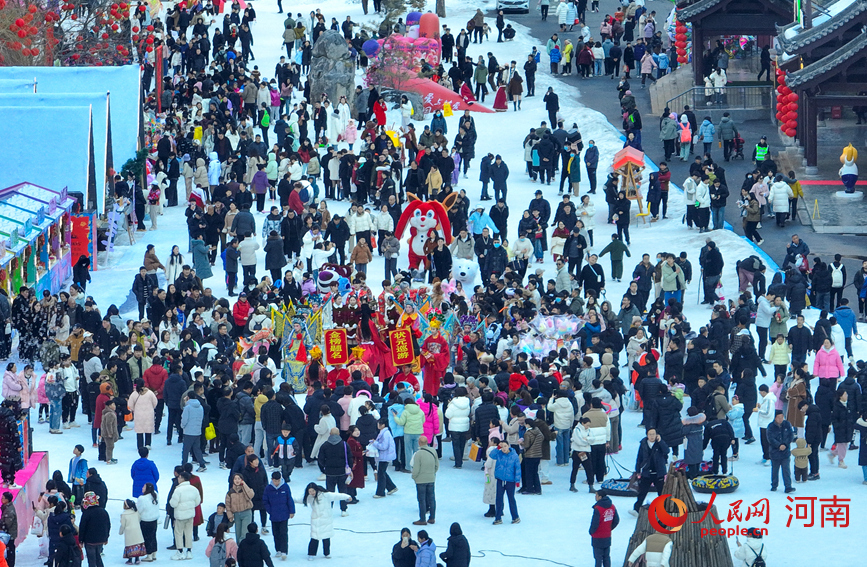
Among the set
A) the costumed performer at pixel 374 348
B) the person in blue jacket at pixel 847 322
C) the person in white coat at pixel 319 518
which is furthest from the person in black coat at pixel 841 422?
the person in white coat at pixel 319 518

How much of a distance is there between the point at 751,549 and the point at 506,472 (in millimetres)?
3273

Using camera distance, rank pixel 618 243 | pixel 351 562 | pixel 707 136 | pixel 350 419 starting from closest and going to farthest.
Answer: pixel 351 562, pixel 350 419, pixel 618 243, pixel 707 136

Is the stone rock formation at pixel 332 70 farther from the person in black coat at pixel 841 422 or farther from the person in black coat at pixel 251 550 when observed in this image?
the person in black coat at pixel 251 550

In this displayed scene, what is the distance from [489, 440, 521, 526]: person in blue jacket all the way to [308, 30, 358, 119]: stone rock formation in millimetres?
21203

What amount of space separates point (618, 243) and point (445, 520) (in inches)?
367

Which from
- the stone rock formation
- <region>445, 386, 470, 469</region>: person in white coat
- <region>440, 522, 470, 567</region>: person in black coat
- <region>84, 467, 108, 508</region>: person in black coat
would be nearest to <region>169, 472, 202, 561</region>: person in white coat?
<region>84, 467, 108, 508</region>: person in black coat

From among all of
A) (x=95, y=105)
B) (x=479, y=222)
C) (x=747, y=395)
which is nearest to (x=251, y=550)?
(x=747, y=395)

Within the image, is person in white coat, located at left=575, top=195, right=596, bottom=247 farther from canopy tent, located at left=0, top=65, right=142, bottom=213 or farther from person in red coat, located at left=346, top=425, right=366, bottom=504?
person in red coat, located at left=346, top=425, right=366, bottom=504

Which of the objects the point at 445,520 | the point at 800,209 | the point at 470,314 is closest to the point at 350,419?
the point at 445,520

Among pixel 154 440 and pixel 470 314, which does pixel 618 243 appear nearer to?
pixel 470 314

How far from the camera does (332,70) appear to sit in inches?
1517

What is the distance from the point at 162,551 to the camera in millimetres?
17297

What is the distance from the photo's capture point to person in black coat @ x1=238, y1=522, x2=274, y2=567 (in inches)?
619

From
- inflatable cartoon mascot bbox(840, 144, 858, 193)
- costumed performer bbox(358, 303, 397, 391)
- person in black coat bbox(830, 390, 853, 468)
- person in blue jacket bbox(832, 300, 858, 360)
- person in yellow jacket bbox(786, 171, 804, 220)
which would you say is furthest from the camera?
inflatable cartoon mascot bbox(840, 144, 858, 193)
